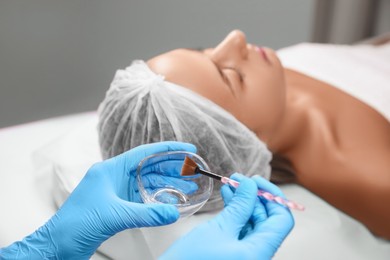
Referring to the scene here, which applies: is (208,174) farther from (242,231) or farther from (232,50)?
(232,50)

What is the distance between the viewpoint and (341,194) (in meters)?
1.41

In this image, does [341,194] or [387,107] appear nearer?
[341,194]

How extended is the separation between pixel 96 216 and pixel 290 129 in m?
0.72

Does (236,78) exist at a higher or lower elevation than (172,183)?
higher

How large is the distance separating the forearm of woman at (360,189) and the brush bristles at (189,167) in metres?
0.56

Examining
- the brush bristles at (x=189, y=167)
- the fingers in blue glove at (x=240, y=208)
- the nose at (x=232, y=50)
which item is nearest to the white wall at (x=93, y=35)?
the nose at (x=232, y=50)

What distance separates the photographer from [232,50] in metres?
1.38

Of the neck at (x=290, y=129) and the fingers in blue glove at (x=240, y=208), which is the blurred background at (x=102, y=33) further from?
the fingers in blue glove at (x=240, y=208)

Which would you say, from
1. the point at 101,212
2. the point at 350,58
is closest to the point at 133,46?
the point at 350,58

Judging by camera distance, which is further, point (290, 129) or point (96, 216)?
point (290, 129)

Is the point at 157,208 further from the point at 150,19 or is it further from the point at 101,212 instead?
the point at 150,19

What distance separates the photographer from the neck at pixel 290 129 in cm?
147

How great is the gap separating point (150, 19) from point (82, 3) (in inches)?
13.0

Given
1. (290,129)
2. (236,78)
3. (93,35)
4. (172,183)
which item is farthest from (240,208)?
(93,35)
